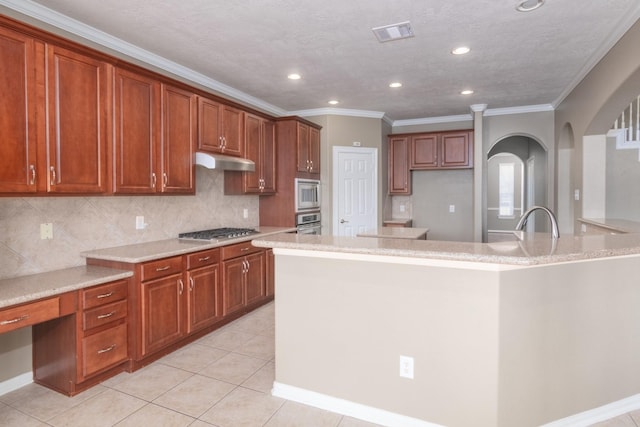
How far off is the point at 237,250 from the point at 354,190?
260 centimetres

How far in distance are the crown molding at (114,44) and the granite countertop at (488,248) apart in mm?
2270

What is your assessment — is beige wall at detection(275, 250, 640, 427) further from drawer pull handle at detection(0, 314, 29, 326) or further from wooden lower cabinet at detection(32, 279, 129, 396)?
drawer pull handle at detection(0, 314, 29, 326)

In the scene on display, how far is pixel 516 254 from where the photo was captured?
1.69m

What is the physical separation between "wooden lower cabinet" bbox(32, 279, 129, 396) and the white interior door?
11.6 feet

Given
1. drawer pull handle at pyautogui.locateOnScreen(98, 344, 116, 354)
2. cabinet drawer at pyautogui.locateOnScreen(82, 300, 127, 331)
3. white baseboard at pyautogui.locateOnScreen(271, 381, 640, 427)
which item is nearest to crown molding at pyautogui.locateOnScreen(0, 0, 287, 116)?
cabinet drawer at pyautogui.locateOnScreen(82, 300, 127, 331)

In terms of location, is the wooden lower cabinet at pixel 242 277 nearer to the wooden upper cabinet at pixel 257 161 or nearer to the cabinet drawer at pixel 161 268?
the cabinet drawer at pixel 161 268

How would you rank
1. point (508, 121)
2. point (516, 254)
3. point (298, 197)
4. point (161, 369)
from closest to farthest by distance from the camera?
1. point (516, 254)
2. point (161, 369)
3. point (298, 197)
4. point (508, 121)

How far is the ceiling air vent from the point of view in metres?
2.89

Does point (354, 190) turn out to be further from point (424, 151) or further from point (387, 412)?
point (387, 412)

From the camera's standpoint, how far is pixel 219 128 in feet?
12.9

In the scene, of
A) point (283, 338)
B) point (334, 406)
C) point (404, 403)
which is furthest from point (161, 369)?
point (404, 403)

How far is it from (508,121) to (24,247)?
614 cm

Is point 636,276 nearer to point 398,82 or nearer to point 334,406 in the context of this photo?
point 334,406

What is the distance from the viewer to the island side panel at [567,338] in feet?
6.04
